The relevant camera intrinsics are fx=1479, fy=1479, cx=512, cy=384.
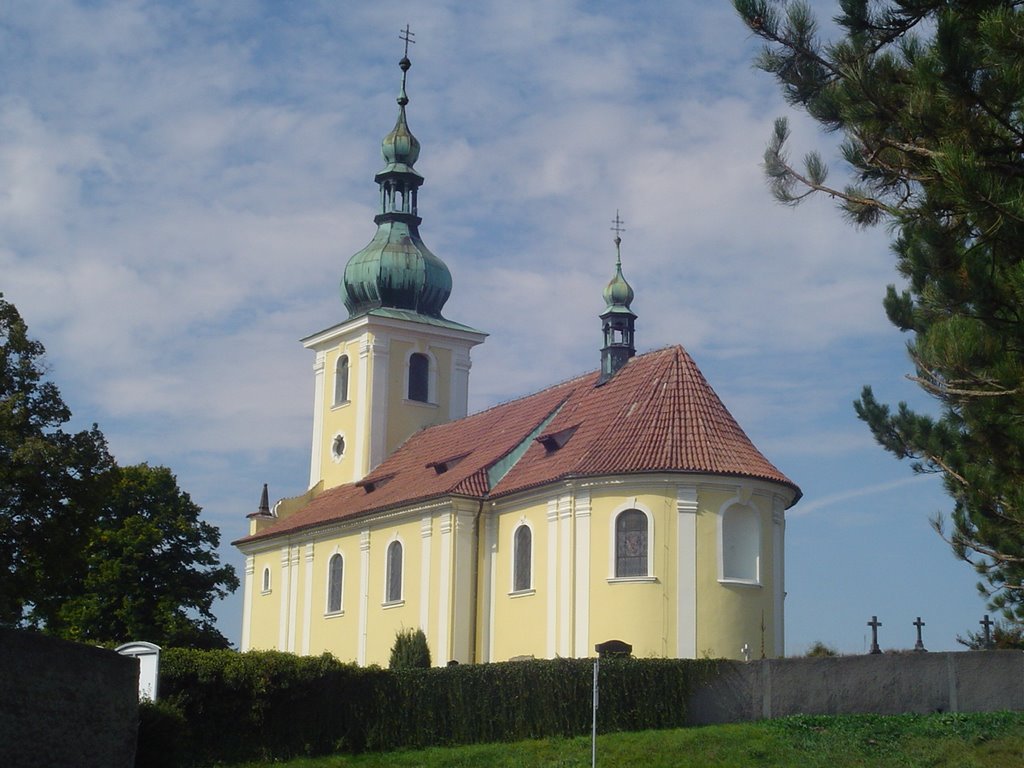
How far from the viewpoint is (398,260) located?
49.8m

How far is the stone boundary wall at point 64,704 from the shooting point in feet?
53.8

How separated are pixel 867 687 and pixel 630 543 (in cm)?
900

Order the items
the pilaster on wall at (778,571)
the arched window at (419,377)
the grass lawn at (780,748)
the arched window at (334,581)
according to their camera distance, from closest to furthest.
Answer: the grass lawn at (780,748)
the pilaster on wall at (778,571)
the arched window at (334,581)
the arched window at (419,377)

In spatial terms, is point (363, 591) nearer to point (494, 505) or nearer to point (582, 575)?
point (494, 505)

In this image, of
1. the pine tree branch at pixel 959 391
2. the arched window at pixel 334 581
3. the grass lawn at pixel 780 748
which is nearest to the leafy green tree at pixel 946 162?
the pine tree branch at pixel 959 391

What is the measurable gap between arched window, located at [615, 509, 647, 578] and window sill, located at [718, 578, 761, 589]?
194 centimetres

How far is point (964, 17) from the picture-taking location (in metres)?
13.4

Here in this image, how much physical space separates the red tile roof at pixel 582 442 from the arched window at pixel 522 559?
118 centimetres

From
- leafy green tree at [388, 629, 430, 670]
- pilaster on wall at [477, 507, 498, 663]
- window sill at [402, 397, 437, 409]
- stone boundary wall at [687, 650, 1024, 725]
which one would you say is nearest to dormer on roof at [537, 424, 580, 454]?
pilaster on wall at [477, 507, 498, 663]

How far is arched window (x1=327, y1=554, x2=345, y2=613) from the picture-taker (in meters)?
44.7

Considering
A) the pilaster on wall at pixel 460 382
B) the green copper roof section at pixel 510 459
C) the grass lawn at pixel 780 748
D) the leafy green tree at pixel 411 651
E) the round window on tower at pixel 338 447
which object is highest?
the pilaster on wall at pixel 460 382

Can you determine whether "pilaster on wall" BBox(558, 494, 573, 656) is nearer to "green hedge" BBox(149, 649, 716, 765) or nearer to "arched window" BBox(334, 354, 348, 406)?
"green hedge" BBox(149, 649, 716, 765)

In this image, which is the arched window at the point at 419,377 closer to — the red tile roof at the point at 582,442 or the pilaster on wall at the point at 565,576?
the red tile roof at the point at 582,442

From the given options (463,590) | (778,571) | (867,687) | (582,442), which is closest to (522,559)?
(463,590)
